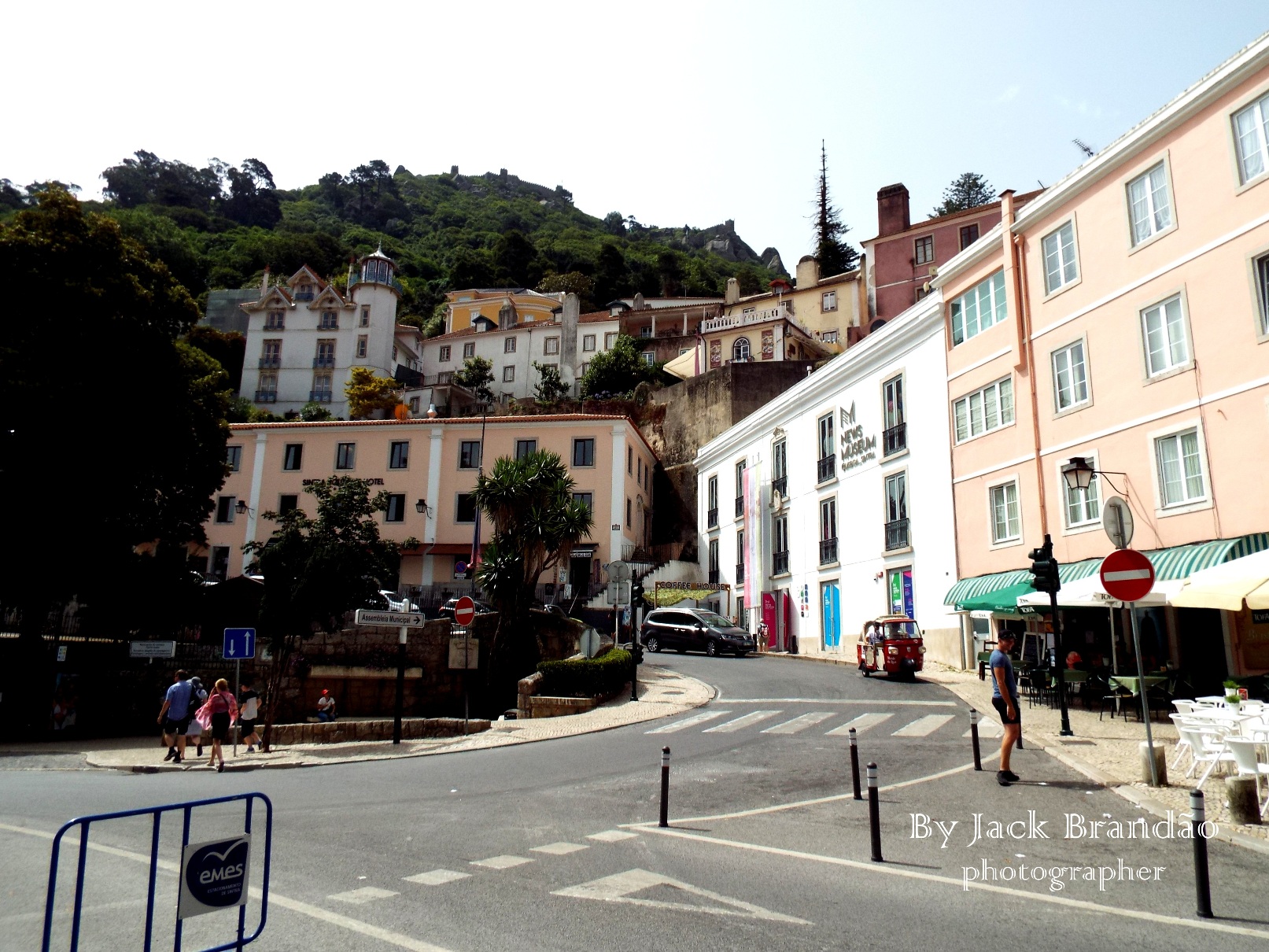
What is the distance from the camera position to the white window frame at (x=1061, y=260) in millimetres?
22109

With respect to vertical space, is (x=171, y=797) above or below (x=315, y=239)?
below

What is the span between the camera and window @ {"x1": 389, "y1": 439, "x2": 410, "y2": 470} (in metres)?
44.6

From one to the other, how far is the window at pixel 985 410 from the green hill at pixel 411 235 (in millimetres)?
60719

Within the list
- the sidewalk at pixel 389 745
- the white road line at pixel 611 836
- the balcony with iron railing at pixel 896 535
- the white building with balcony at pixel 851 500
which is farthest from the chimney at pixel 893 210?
the white road line at pixel 611 836

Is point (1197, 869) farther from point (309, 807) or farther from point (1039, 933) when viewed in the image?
point (309, 807)

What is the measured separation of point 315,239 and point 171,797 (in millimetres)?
107189

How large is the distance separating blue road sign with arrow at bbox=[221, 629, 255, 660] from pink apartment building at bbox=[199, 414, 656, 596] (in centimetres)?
2435

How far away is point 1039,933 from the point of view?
552 centimetres

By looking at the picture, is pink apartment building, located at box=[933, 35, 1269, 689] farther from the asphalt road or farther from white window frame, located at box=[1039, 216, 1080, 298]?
the asphalt road

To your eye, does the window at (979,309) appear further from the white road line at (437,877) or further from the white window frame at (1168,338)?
the white road line at (437,877)

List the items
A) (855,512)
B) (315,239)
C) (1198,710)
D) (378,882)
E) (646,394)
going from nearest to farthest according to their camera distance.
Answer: (378,882) → (1198,710) → (855,512) → (646,394) → (315,239)

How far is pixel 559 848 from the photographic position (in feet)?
25.7

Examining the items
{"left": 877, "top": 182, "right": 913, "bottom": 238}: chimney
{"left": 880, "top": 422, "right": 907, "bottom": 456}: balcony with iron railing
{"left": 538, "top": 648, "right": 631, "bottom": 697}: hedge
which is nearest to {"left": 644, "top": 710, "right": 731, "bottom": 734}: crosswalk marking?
{"left": 538, "top": 648, "right": 631, "bottom": 697}: hedge

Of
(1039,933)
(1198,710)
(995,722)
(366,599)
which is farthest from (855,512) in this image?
(1039,933)
